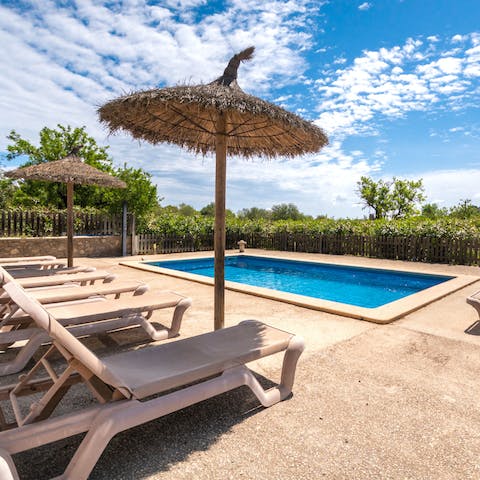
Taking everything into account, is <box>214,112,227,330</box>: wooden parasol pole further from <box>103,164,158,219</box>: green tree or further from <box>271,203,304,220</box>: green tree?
<box>271,203,304,220</box>: green tree

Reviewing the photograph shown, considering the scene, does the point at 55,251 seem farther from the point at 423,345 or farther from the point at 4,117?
the point at 423,345

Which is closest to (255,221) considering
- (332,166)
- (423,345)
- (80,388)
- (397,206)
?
(332,166)

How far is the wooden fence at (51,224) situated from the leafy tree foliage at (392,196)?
108ft

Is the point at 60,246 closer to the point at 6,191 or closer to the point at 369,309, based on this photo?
the point at 369,309

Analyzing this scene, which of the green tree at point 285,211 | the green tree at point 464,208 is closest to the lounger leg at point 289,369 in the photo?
the green tree at point 464,208

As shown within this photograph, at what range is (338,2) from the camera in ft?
25.8

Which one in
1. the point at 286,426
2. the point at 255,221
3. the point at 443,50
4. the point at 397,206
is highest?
the point at 443,50

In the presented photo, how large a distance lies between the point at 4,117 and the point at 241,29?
18009 mm

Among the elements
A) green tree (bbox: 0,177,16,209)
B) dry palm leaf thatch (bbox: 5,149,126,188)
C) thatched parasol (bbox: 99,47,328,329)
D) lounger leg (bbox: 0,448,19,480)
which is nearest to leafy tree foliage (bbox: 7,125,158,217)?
green tree (bbox: 0,177,16,209)

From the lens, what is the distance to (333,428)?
2260 millimetres

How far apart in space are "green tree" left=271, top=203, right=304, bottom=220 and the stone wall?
47705 millimetres

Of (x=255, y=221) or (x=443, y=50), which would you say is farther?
(x=255, y=221)

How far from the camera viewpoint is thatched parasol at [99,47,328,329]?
2.90 m

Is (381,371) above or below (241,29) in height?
below
